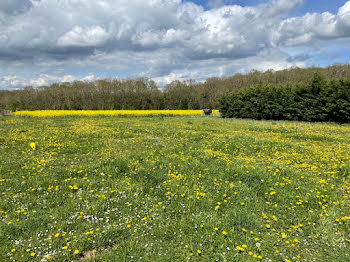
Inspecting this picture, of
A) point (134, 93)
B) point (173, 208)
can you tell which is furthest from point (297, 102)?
point (134, 93)

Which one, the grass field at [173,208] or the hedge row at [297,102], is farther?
the hedge row at [297,102]

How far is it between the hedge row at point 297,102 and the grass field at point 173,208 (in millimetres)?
20493

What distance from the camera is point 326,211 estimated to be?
4949mm

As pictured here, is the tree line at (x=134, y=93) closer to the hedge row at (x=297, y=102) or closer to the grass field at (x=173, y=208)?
the hedge row at (x=297, y=102)

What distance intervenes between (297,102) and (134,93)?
43539mm

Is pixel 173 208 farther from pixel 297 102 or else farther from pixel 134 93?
pixel 134 93

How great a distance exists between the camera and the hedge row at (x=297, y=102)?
25.0 meters

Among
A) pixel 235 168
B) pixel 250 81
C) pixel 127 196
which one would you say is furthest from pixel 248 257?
pixel 250 81

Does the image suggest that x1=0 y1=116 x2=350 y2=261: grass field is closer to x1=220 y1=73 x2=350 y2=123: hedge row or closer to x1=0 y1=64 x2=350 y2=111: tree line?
Answer: x1=220 y1=73 x2=350 y2=123: hedge row

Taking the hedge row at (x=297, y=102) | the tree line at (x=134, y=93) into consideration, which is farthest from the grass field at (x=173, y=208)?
the tree line at (x=134, y=93)

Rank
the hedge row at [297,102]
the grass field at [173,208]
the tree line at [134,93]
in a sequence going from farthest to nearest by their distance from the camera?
the tree line at [134,93]
the hedge row at [297,102]
the grass field at [173,208]

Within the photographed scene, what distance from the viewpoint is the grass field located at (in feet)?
→ 12.6

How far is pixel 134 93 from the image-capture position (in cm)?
6122

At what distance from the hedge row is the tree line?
1987 centimetres
